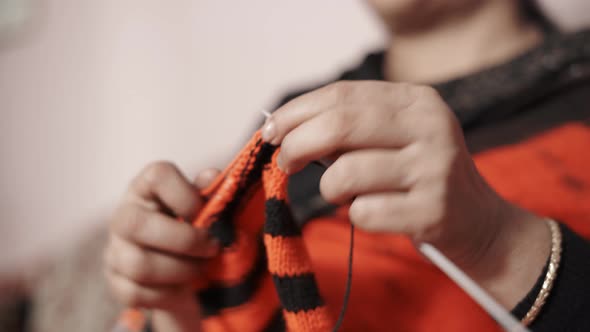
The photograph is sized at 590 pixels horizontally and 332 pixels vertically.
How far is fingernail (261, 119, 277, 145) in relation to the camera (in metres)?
0.32

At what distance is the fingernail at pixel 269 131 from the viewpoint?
32cm

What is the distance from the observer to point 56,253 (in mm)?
1188

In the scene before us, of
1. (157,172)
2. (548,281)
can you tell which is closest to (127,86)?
(157,172)

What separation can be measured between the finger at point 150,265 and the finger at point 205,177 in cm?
7

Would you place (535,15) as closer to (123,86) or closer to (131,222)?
(131,222)

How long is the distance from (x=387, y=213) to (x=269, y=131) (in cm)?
10

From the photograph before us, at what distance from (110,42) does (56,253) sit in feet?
2.05

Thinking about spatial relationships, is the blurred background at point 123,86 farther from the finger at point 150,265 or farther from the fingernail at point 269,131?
the fingernail at point 269,131

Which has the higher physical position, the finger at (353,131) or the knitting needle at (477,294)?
the finger at (353,131)

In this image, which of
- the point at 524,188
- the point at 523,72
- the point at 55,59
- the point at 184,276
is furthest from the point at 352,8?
the point at 55,59

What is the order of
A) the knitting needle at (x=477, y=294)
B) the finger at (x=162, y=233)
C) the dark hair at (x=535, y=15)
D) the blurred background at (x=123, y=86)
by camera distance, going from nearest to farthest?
the knitting needle at (x=477, y=294)
the finger at (x=162, y=233)
the dark hair at (x=535, y=15)
the blurred background at (x=123, y=86)

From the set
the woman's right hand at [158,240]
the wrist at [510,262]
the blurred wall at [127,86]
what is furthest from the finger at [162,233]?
the blurred wall at [127,86]

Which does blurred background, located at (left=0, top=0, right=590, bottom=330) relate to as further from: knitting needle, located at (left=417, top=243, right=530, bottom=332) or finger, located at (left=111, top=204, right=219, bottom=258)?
knitting needle, located at (left=417, top=243, right=530, bottom=332)

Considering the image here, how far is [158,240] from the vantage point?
0.42 metres
